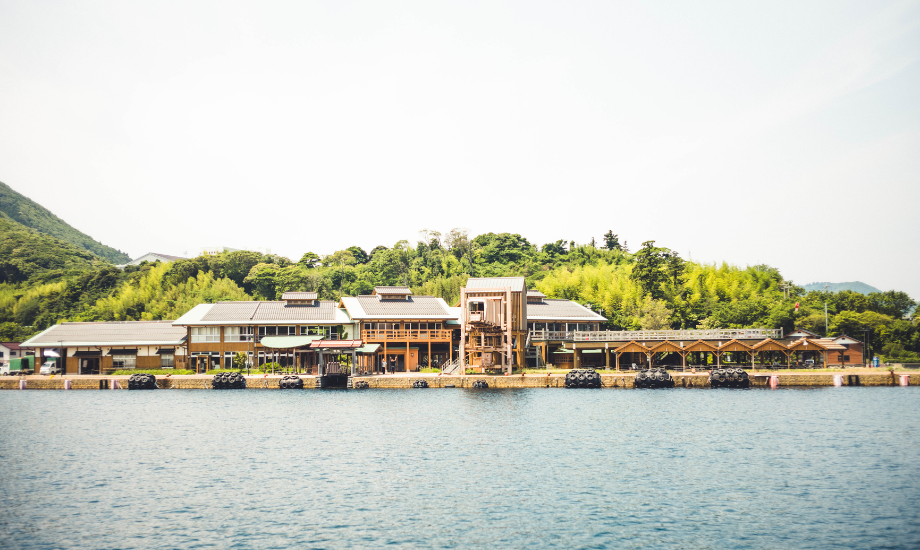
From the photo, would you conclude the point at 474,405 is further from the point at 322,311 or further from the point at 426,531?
the point at 322,311

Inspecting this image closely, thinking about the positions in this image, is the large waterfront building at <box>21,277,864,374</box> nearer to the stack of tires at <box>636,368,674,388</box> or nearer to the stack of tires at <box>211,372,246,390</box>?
the stack of tires at <box>636,368,674,388</box>

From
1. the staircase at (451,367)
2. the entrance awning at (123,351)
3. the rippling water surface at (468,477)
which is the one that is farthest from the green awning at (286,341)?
the rippling water surface at (468,477)

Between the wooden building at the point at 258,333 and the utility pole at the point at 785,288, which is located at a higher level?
the utility pole at the point at 785,288

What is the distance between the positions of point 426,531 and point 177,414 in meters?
27.0

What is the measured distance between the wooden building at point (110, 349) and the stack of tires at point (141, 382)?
27.1 ft

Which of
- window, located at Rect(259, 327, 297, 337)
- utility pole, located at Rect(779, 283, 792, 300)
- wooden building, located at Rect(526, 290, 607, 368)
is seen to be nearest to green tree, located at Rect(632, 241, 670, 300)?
wooden building, located at Rect(526, 290, 607, 368)

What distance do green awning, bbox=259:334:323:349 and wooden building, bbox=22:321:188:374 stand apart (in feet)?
32.3

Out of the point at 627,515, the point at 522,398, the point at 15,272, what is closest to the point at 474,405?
the point at 522,398

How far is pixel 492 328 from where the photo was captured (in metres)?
55.5

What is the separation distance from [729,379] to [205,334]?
48.5 meters

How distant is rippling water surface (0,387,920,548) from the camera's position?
16.5 meters

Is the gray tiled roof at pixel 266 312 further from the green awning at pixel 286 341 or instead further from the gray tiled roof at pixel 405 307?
the gray tiled roof at pixel 405 307

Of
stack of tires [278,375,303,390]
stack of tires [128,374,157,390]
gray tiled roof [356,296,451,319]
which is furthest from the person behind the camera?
gray tiled roof [356,296,451,319]

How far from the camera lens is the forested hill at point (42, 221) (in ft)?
534
